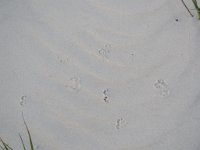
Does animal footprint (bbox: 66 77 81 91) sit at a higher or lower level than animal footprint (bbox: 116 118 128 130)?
higher

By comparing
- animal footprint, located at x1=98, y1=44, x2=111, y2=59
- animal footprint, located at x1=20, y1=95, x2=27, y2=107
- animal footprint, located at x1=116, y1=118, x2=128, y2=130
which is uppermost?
animal footprint, located at x1=98, y1=44, x2=111, y2=59

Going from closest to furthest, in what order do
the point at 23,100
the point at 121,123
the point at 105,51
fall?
1. the point at 121,123
2. the point at 23,100
3. the point at 105,51

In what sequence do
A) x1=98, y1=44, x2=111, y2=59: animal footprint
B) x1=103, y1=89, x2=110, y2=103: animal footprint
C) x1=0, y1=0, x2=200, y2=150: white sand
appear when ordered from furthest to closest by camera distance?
Answer: x1=98, y1=44, x2=111, y2=59: animal footprint, x1=103, y1=89, x2=110, y2=103: animal footprint, x1=0, y1=0, x2=200, y2=150: white sand

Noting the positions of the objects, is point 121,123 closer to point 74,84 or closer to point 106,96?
point 106,96

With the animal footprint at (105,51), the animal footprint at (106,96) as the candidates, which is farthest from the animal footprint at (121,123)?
the animal footprint at (105,51)

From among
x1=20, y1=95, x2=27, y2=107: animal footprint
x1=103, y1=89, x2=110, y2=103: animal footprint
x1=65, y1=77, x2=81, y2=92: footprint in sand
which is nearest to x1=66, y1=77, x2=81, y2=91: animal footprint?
x1=65, y1=77, x2=81, y2=92: footprint in sand

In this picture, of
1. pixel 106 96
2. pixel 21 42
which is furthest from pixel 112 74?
pixel 21 42

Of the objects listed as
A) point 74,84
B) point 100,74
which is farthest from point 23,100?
point 100,74

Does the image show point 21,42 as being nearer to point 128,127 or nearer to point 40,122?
point 40,122

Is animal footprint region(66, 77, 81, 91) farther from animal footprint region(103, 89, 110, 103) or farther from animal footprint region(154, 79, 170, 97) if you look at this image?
animal footprint region(154, 79, 170, 97)
